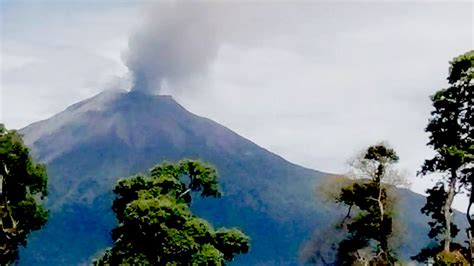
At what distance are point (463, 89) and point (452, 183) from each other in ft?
13.4

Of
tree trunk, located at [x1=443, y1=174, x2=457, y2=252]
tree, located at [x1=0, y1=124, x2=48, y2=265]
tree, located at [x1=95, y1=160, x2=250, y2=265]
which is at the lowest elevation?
tree trunk, located at [x1=443, y1=174, x2=457, y2=252]

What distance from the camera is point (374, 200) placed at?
135ft

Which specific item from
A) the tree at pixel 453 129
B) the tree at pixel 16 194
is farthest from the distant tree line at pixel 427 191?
the tree at pixel 16 194

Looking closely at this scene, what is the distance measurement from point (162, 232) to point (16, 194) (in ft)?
27.0

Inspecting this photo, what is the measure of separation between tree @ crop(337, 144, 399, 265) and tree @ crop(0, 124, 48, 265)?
1477cm

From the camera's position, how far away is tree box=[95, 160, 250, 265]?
37406 mm

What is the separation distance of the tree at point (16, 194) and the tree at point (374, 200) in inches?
582

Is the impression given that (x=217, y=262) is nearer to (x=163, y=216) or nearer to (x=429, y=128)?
(x=163, y=216)

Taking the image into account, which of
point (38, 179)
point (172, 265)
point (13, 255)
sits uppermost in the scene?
point (38, 179)

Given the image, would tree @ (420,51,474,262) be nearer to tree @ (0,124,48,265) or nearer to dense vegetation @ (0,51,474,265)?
dense vegetation @ (0,51,474,265)

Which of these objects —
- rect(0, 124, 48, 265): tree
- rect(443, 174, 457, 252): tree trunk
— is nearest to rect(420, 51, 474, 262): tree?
rect(443, 174, 457, 252): tree trunk

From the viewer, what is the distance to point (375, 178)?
4069cm

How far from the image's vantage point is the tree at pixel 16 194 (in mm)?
39906

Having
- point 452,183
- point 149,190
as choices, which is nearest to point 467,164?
point 452,183
